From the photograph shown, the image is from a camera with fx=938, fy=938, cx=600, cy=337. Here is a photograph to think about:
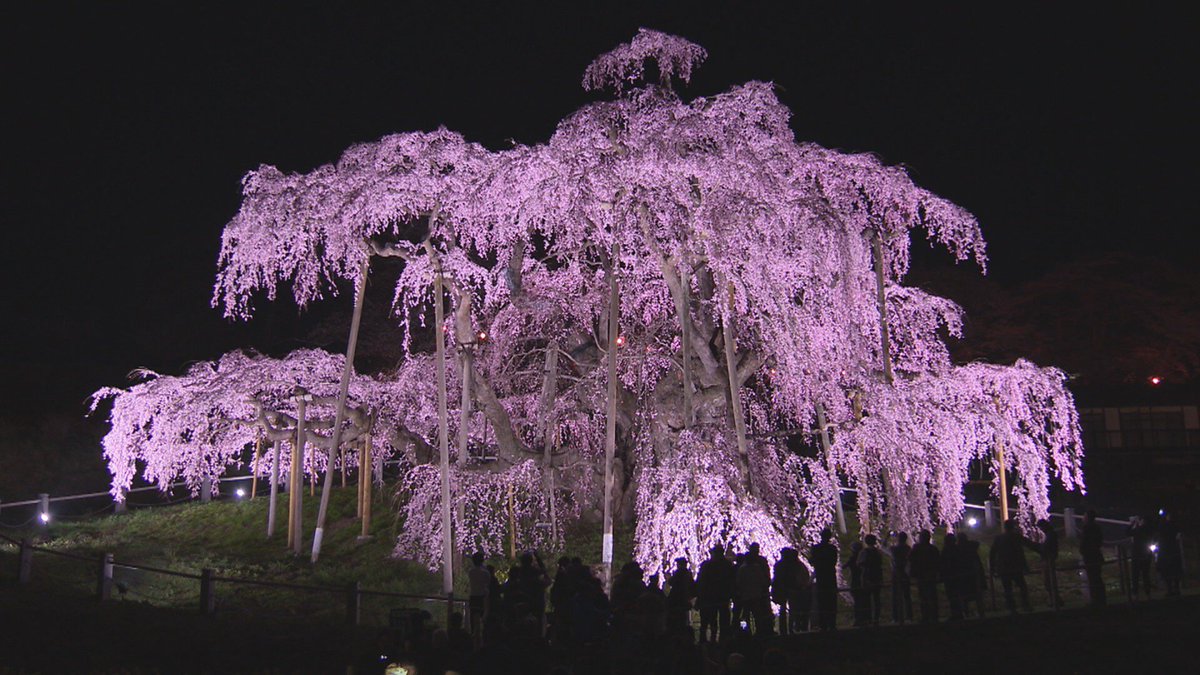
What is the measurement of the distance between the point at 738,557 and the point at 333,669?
186 inches

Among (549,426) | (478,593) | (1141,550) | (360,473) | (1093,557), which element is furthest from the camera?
(360,473)

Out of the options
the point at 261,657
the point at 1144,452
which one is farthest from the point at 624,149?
the point at 1144,452

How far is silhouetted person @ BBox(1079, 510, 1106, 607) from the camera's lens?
38.2 ft

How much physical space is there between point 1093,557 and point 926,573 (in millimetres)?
2248

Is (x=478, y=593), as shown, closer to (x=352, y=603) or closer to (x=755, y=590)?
(x=352, y=603)

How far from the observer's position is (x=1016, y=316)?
3653 cm

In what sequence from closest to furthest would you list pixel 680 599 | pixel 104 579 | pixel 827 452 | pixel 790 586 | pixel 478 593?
pixel 680 599, pixel 790 586, pixel 478 593, pixel 104 579, pixel 827 452

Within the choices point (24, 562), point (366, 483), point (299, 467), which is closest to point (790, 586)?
point (24, 562)

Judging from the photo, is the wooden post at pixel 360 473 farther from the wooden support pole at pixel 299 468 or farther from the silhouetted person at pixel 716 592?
the silhouetted person at pixel 716 592

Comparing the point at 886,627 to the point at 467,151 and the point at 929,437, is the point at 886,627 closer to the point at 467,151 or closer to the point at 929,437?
the point at 929,437

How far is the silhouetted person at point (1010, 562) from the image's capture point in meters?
11.5

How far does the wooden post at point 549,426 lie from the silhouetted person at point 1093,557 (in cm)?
933

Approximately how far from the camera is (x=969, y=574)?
37.5ft

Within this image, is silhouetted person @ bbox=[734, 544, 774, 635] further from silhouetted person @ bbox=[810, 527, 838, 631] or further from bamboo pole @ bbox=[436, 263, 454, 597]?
bamboo pole @ bbox=[436, 263, 454, 597]
